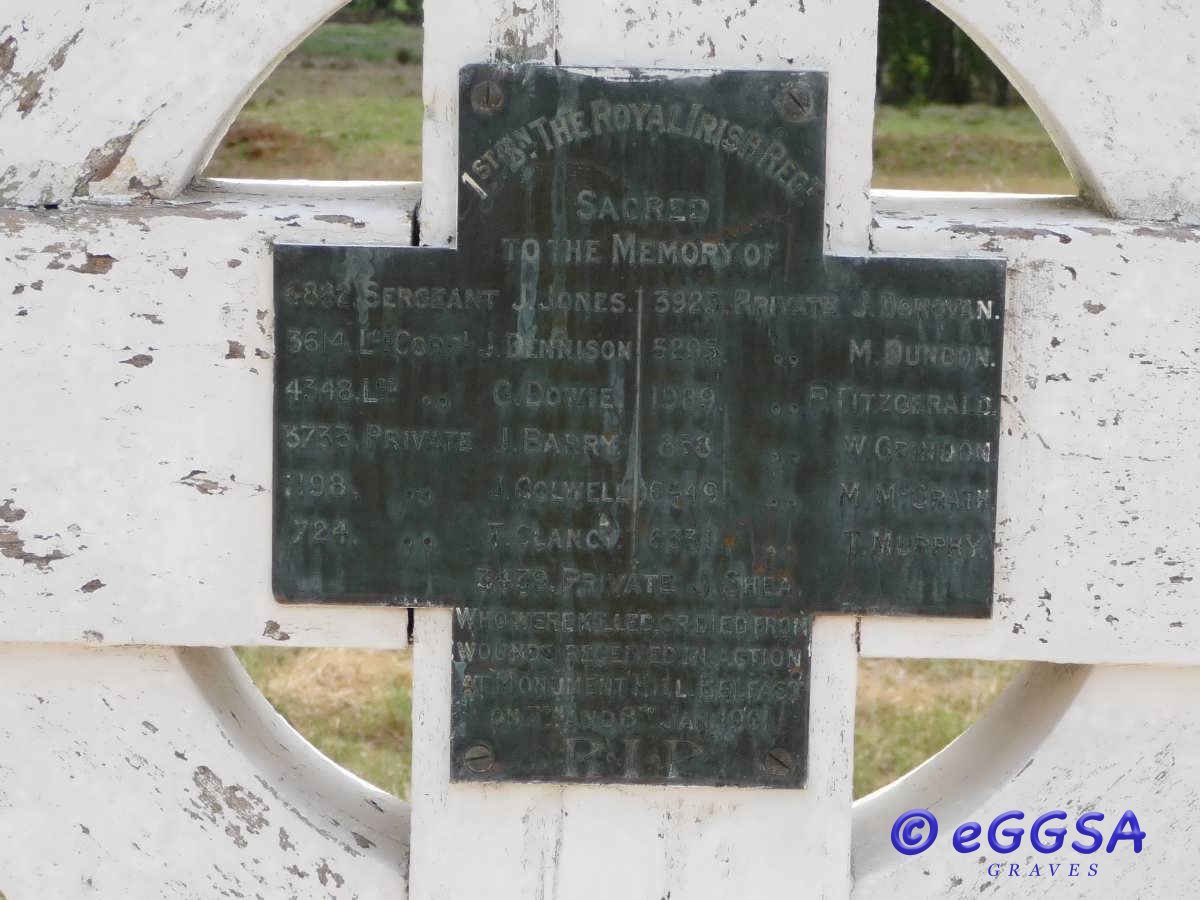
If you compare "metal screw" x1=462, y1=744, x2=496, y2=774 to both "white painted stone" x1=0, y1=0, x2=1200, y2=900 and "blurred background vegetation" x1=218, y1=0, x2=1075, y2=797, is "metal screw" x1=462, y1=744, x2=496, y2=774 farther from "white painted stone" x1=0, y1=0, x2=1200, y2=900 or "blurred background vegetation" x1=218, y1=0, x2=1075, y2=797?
"blurred background vegetation" x1=218, y1=0, x2=1075, y2=797

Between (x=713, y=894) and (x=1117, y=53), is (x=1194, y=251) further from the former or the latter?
(x=713, y=894)

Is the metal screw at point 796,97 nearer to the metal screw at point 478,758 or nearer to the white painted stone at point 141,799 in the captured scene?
the metal screw at point 478,758

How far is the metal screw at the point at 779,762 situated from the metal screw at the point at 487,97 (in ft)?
3.42

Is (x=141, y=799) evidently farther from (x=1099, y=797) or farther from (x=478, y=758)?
(x=1099, y=797)

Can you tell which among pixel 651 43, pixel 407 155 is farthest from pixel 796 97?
pixel 407 155

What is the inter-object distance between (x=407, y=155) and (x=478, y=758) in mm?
8982

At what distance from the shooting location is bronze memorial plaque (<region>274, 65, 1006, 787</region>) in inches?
87.4

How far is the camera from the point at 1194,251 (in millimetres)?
2271

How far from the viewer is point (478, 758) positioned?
233cm

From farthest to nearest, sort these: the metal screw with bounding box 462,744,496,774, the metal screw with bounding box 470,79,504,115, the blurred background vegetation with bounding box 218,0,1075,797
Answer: the blurred background vegetation with bounding box 218,0,1075,797 → the metal screw with bounding box 462,744,496,774 → the metal screw with bounding box 470,79,504,115

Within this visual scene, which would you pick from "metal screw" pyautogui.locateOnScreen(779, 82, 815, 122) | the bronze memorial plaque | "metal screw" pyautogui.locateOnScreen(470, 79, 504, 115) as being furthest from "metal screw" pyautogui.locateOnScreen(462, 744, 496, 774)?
"metal screw" pyautogui.locateOnScreen(779, 82, 815, 122)

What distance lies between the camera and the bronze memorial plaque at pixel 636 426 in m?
2.22

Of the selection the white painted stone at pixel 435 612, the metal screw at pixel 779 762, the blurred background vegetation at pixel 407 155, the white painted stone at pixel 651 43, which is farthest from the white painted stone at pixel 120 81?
the blurred background vegetation at pixel 407 155

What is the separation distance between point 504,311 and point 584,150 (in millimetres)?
259
